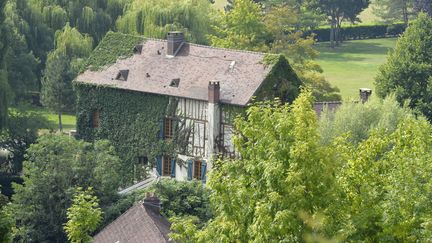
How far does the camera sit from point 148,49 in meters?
57.5

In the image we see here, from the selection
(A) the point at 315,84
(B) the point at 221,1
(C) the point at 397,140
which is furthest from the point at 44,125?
(B) the point at 221,1

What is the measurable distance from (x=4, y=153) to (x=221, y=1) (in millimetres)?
67928

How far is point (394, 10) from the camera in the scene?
363ft

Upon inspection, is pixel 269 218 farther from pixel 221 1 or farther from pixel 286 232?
pixel 221 1

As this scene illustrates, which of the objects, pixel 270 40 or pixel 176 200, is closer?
pixel 176 200

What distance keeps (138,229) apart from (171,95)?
1457 centimetres

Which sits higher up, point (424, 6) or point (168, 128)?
point (424, 6)

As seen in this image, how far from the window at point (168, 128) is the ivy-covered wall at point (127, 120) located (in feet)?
0.97

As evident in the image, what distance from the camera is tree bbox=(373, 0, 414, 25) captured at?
110000mm

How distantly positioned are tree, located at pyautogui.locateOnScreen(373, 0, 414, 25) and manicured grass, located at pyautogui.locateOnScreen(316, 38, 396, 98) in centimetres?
227

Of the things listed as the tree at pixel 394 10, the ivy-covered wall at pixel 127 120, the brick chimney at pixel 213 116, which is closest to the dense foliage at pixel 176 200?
the brick chimney at pixel 213 116

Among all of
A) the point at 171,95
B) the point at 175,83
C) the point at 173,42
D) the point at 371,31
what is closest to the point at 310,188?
the point at 171,95

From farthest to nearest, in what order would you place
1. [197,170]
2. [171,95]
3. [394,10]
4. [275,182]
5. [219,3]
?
[219,3] → [394,10] → [197,170] → [171,95] → [275,182]

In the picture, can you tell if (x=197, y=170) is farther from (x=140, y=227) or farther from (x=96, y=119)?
(x=140, y=227)
